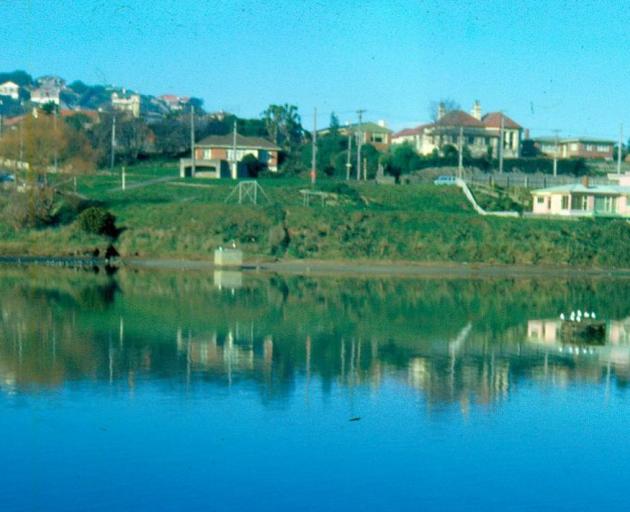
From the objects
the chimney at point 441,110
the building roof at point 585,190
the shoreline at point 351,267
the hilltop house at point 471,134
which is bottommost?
the shoreline at point 351,267

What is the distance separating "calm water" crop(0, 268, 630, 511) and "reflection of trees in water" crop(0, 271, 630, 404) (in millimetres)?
106

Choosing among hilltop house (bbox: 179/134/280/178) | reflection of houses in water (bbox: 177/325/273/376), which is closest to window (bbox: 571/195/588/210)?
hilltop house (bbox: 179/134/280/178)

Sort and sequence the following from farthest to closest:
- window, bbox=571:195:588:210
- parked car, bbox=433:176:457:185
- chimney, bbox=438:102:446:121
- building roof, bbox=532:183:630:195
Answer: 1. chimney, bbox=438:102:446:121
2. parked car, bbox=433:176:457:185
3. window, bbox=571:195:588:210
4. building roof, bbox=532:183:630:195

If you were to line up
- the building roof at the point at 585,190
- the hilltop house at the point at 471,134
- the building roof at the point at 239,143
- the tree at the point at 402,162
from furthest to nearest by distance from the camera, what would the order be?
1. the hilltop house at the point at 471,134
2. the building roof at the point at 239,143
3. the tree at the point at 402,162
4. the building roof at the point at 585,190

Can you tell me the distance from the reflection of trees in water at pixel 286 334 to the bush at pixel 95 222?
10.9 meters

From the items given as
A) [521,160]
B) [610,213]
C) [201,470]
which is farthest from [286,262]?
[521,160]

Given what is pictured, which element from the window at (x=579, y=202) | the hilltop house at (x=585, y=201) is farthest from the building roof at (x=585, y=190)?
the window at (x=579, y=202)

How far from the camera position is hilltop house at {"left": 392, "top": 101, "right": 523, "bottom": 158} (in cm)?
10456

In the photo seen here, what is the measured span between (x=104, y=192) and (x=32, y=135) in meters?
8.15

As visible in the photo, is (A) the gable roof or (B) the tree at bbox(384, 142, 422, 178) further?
(A) the gable roof

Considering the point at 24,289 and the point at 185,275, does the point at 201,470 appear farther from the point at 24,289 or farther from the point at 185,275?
the point at 185,275

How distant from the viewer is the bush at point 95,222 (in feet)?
186

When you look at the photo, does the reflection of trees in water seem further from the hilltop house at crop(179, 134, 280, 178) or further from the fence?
the hilltop house at crop(179, 134, 280, 178)

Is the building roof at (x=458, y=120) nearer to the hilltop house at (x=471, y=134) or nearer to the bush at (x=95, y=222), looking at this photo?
the hilltop house at (x=471, y=134)
